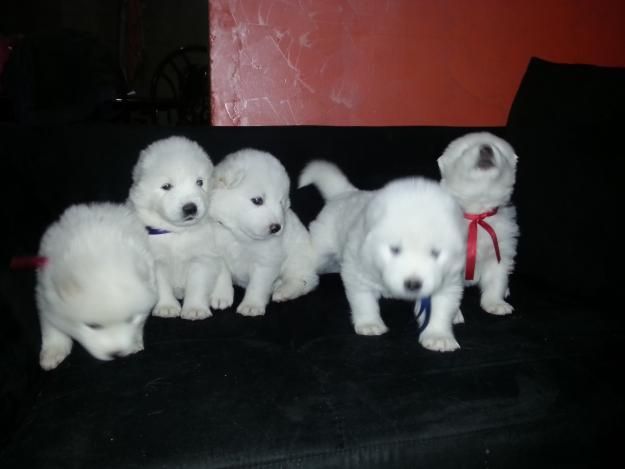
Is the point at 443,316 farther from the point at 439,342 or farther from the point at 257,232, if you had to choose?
the point at 257,232

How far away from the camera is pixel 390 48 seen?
3.71m

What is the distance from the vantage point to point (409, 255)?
200 cm

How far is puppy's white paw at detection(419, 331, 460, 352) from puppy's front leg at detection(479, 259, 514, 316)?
500mm

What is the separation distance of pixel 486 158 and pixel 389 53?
1.51 meters

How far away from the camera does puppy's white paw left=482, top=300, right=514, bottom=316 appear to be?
2.52m

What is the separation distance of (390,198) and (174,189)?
1076 millimetres

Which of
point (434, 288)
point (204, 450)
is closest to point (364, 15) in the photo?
point (434, 288)

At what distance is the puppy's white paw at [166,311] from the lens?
2490 millimetres

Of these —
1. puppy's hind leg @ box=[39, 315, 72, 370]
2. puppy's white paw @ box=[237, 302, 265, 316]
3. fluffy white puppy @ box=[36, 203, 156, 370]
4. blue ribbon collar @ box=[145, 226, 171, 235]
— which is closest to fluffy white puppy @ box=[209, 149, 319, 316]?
puppy's white paw @ box=[237, 302, 265, 316]

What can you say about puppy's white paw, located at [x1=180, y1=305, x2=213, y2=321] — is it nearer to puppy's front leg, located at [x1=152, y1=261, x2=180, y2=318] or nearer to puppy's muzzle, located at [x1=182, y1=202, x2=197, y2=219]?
puppy's front leg, located at [x1=152, y1=261, x2=180, y2=318]

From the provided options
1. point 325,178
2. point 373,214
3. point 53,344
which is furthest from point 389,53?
point 53,344

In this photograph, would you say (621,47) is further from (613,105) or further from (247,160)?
(247,160)

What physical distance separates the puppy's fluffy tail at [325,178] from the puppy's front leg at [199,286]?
702 mm

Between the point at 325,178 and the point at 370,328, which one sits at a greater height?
the point at 325,178
